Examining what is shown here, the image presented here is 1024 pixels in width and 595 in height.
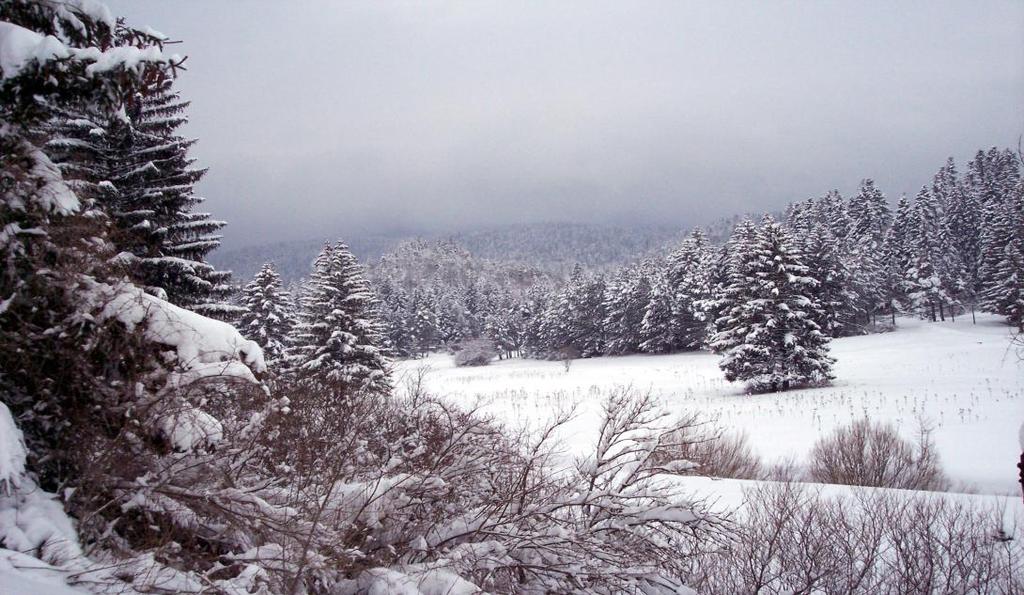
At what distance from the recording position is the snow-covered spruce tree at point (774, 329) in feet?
81.8

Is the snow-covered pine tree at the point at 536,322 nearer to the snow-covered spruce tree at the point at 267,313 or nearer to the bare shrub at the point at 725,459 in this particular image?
the snow-covered spruce tree at the point at 267,313

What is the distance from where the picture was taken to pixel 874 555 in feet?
21.1

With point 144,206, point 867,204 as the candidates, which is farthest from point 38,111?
point 867,204

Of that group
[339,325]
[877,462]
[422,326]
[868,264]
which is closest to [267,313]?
[339,325]

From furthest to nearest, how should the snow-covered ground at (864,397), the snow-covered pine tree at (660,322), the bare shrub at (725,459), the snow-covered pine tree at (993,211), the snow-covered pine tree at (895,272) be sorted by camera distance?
the snow-covered pine tree at (895,272) < the snow-covered pine tree at (660,322) < the snow-covered pine tree at (993,211) < the snow-covered ground at (864,397) < the bare shrub at (725,459)

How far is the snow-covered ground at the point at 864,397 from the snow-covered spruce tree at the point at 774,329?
1.28 metres

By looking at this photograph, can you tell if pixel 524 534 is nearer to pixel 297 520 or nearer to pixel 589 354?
pixel 297 520

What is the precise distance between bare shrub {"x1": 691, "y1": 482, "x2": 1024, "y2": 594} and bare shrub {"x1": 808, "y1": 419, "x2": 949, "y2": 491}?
2.88 meters

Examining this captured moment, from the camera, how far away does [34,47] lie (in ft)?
14.1

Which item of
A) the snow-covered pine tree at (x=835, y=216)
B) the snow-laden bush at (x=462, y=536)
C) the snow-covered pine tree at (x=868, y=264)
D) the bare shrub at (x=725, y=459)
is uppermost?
the snow-covered pine tree at (x=835, y=216)

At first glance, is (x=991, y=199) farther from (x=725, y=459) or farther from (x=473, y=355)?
(x=725, y=459)

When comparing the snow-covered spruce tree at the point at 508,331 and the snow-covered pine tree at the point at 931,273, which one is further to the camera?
the snow-covered spruce tree at the point at 508,331

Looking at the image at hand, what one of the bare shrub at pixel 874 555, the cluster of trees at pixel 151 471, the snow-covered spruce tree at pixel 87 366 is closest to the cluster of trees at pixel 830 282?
the bare shrub at pixel 874 555

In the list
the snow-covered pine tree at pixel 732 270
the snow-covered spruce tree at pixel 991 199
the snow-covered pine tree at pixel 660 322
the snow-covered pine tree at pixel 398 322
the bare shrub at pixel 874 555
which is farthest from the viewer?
the snow-covered pine tree at pixel 398 322
